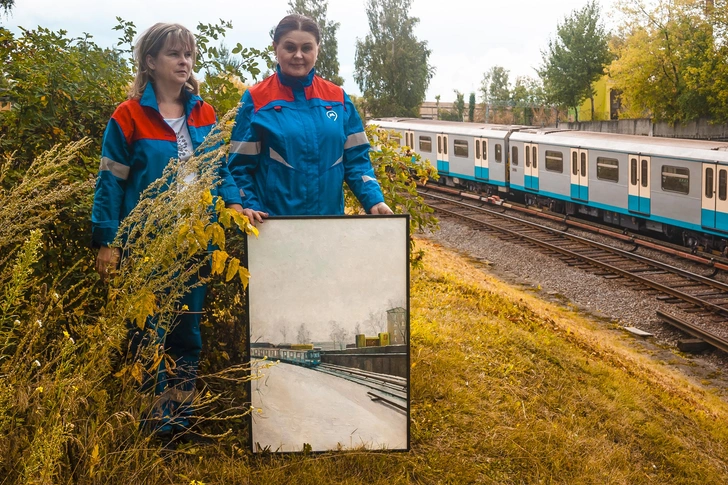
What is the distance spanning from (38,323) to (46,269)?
4.14ft

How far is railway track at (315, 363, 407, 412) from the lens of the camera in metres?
3.58

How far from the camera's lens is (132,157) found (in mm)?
3576

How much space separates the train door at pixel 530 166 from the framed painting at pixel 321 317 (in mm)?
19259

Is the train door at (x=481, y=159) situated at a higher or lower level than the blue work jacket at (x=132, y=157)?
lower

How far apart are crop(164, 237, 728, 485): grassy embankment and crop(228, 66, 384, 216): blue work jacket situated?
1.24 meters

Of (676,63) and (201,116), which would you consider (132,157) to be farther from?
(676,63)

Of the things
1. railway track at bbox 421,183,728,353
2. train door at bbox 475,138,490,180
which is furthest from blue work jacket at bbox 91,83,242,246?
train door at bbox 475,138,490,180

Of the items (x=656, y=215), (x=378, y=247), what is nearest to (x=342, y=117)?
(x=378, y=247)

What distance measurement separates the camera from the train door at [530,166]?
72.8 feet

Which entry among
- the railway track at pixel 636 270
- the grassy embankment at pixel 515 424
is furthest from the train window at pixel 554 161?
the grassy embankment at pixel 515 424

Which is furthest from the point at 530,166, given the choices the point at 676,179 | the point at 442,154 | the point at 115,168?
the point at 115,168

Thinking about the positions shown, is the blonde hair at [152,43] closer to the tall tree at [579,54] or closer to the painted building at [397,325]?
the painted building at [397,325]

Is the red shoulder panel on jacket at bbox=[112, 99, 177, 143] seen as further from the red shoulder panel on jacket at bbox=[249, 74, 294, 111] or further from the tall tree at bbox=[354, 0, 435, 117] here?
the tall tree at bbox=[354, 0, 435, 117]

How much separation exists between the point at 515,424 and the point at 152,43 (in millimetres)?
2880
